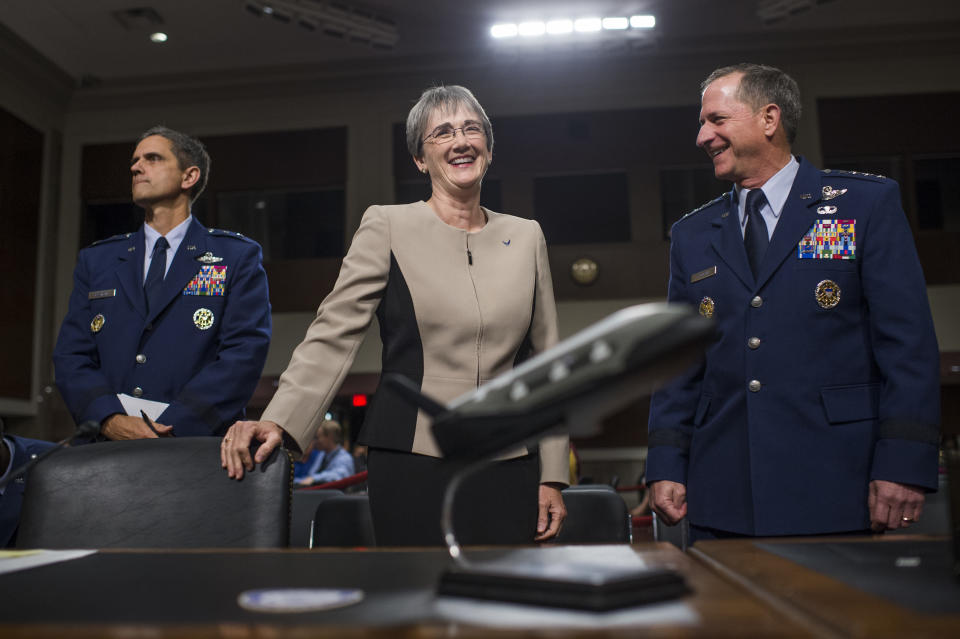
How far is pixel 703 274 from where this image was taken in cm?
166

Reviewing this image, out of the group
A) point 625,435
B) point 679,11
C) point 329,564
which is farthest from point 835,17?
point 329,564

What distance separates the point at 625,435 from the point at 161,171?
22.9 ft

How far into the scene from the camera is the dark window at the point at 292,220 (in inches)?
339

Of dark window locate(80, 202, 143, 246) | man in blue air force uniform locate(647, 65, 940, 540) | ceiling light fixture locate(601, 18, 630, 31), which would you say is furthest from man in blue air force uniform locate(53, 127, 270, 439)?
dark window locate(80, 202, 143, 246)

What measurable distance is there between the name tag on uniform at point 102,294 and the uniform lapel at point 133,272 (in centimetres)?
2

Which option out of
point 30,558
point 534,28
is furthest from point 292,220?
point 30,558

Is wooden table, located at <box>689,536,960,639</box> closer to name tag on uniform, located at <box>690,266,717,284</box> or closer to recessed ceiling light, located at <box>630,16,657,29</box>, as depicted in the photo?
name tag on uniform, located at <box>690,266,717,284</box>

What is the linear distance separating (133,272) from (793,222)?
1611 mm

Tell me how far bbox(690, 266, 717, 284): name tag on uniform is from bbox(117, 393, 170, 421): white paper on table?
4.03 feet

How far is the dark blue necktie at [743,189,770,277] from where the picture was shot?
1611 millimetres

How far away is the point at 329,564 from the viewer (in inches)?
32.9

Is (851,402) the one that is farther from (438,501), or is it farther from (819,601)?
(819,601)

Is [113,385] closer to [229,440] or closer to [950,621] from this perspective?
[229,440]

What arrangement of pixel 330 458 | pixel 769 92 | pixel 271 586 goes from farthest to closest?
pixel 330 458, pixel 769 92, pixel 271 586
